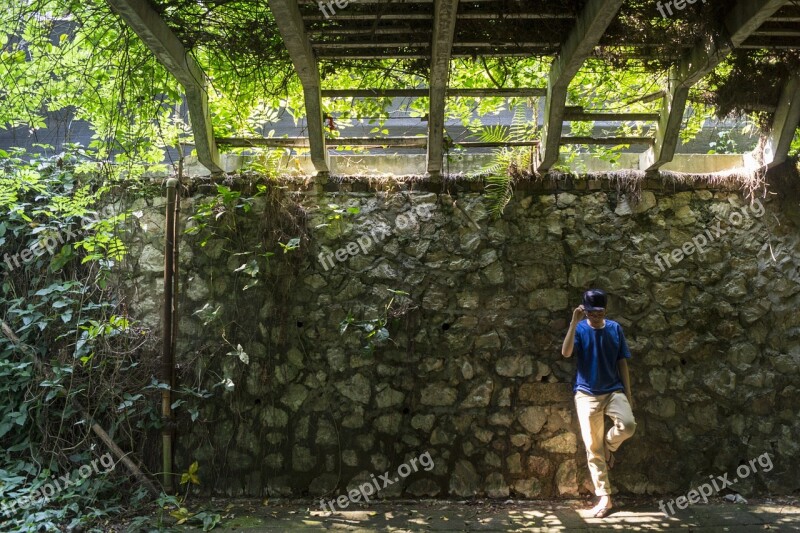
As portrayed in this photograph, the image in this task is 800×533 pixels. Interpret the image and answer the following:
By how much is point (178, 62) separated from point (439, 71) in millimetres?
1571

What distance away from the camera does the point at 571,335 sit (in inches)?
173

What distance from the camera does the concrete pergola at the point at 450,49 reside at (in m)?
Answer: 3.49

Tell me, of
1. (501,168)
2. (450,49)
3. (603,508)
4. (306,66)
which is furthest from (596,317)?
(306,66)

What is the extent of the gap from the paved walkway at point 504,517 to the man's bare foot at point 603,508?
0.13 ft

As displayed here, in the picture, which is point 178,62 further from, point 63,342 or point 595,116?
point 595,116

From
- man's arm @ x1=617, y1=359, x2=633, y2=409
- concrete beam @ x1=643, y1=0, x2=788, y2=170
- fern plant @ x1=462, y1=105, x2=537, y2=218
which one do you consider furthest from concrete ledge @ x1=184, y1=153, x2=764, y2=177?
man's arm @ x1=617, y1=359, x2=633, y2=409

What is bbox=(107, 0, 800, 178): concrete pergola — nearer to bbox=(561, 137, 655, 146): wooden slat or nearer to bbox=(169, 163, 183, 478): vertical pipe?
bbox=(561, 137, 655, 146): wooden slat

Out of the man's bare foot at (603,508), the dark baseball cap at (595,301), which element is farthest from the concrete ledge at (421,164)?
the man's bare foot at (603,508)

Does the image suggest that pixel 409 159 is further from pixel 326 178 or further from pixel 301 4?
pixel 301 4

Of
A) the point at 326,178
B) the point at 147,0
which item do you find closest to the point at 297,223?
the point at 326,178

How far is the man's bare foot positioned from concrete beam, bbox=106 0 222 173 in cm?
363

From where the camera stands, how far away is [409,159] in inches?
204

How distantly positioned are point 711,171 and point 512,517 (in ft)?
10.3

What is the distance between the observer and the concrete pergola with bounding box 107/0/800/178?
3.49 metres
